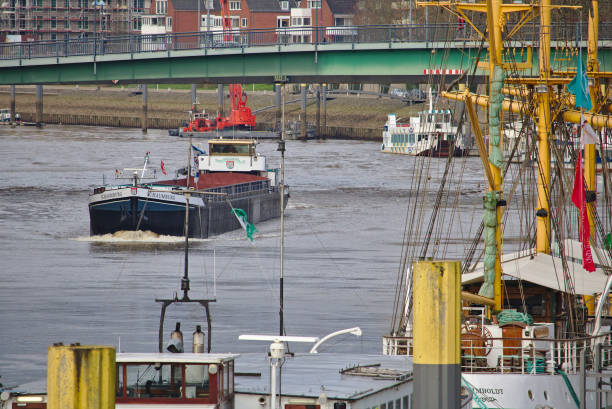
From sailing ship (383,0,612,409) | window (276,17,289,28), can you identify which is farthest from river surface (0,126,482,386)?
window (276,17,289,28)

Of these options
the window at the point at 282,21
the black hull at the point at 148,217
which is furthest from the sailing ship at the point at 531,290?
the window at the point at 282,21

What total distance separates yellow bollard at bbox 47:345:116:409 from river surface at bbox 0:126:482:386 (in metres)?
18.8

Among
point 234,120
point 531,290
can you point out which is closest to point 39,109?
point 234,120

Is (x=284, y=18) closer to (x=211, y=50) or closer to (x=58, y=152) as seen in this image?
(x=58, y=152)

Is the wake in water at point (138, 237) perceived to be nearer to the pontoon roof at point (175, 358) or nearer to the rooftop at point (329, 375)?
the rooftop at point (329, 375)

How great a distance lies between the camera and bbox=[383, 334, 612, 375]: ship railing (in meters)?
23.5

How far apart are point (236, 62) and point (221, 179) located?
7.61 m

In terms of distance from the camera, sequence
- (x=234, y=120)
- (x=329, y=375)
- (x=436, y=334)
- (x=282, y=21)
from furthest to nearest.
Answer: (x=282, y=21) → (x=234, y=120) → (x=329, y=375) → (x=436, y=334)

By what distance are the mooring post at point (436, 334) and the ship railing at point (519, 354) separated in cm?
1137

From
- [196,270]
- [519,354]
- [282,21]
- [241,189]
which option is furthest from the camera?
[282,21]

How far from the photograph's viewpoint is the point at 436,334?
11648mm

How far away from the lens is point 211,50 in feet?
243

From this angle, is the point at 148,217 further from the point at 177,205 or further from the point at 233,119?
the point at 233,119

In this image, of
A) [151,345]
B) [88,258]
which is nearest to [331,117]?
[88,258]
